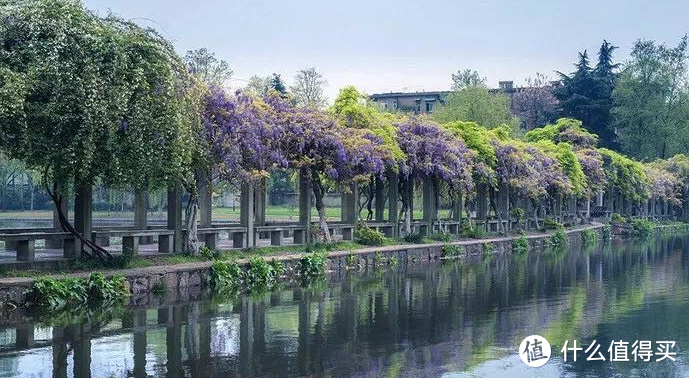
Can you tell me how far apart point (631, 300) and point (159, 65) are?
1179 centimetres

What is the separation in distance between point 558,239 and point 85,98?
3166 cm

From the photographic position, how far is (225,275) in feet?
74.6

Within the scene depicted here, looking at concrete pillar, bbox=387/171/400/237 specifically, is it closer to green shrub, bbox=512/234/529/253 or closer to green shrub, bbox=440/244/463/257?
green shrub, bbox=440/244/463/257

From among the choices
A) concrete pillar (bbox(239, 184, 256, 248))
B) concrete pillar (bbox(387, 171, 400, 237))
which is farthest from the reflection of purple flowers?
concrete pillar (bbox(239, 184, 256, 248))

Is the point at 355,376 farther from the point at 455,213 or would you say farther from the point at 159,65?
the point at 455,213

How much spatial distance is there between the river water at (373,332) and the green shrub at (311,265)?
77 centimetres

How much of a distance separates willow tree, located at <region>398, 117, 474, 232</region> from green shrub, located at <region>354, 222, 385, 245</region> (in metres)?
2.45

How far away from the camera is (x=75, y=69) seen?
59.1 ft

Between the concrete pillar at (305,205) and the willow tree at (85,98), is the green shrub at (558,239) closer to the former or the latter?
the concrete pillar at (305,205)

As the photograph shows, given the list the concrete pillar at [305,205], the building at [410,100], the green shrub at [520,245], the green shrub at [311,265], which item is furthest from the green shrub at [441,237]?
the building at [410,100]

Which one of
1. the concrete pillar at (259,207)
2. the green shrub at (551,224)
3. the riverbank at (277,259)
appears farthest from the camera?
the green shrub at (551,224)

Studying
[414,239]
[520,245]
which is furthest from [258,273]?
[520,245]

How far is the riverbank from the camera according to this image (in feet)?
58.7

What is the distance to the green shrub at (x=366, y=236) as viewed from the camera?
31609mm
